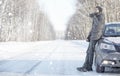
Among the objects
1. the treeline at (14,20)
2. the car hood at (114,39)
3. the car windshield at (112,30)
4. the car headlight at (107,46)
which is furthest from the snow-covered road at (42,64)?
the treeline at (14,20)

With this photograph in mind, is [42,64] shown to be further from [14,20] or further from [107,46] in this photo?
[14,20]

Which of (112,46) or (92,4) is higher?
(92,4)

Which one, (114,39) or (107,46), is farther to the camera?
(114,39)

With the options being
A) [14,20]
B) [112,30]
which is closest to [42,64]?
[112,30]

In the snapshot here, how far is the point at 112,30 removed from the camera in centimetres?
1258

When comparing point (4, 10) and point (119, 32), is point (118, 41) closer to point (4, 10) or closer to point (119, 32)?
point (119, 32)

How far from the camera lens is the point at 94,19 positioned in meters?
11.9

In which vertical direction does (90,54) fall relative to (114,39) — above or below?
below

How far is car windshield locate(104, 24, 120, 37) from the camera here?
12327 mm

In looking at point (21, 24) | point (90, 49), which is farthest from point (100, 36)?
point (21, 24)

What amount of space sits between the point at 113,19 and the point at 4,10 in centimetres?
1754

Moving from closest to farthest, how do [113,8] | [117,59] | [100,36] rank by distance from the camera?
[117,59] → [100,36] → [113,8]

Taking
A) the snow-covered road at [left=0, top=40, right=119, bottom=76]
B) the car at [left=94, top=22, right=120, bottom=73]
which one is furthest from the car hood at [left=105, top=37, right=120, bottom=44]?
the snow-covered road at [left=0, top=40, right=119, bottom=76]

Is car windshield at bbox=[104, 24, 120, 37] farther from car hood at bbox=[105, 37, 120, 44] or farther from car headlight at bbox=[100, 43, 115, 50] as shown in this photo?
car headlight at bbox=[100, 43, 115, 50]
